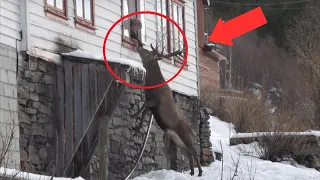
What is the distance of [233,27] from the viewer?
28.2 meters

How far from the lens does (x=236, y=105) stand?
27281mm

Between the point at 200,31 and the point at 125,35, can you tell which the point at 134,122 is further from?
the point at 200,31

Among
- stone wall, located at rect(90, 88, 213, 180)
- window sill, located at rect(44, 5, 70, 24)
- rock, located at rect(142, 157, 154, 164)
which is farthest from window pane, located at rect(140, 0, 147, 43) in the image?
window sill, located at rect(44, 5, 70, 24)

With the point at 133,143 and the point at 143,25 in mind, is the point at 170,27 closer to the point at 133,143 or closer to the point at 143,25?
the point at 143,25

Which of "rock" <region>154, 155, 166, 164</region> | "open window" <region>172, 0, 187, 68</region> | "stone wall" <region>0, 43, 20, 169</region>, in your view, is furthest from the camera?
"open window" <region>172, 0, 187, 68</region>

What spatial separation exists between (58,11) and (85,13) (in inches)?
40.3

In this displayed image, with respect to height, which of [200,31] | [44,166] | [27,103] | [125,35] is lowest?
[44,166]

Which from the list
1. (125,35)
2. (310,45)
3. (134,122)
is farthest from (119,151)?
(310,45)

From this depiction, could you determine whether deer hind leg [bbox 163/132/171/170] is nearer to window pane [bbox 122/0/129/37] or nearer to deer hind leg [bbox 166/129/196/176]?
deer hind leg [bbox 166/129/196/176]

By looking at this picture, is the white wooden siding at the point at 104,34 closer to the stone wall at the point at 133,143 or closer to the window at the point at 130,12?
the window at the point at 130,12

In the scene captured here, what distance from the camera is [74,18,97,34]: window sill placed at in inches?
588

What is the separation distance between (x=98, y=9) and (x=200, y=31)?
18.0 metres

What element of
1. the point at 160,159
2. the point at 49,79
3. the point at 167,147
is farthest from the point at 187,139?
the point at 49,79

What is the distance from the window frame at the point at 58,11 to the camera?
14.1 metres
